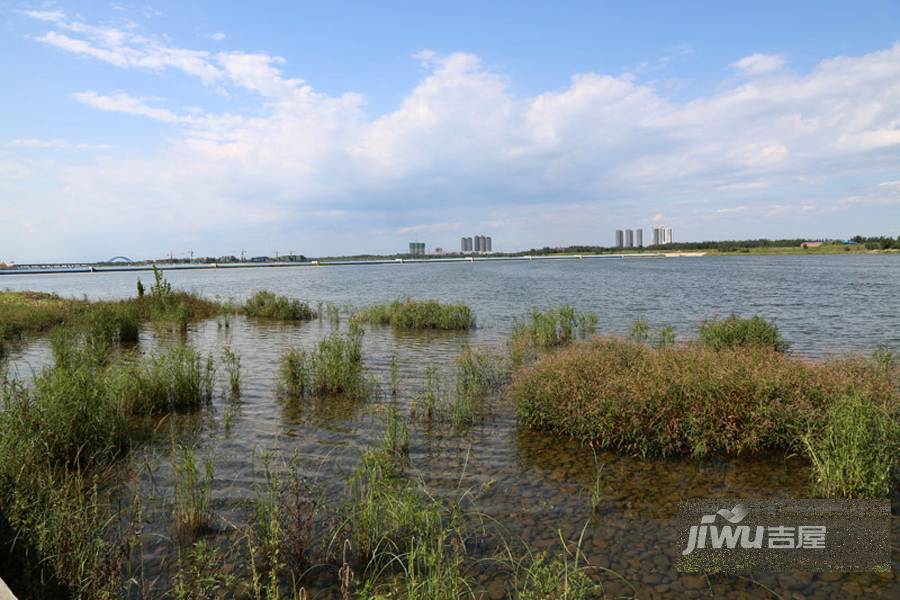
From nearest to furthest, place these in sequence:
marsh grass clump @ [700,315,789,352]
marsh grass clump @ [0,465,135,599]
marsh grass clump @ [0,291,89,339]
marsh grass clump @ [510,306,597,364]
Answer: marsh grass clump @ [0,465,135,599], marsh grass clump @ [700,315,789,352], marsh grass clump @ [510,306,597,364], marsh grass clump @ [0,291,89,339]

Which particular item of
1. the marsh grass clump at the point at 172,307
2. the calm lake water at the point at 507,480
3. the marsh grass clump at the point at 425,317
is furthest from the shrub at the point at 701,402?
the marsh grass clump at the point at 172,307

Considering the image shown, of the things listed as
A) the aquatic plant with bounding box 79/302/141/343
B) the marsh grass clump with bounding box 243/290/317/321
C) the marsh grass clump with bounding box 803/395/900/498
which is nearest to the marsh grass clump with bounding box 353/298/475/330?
the marsh grass clump with bounding box 243/290/317/321

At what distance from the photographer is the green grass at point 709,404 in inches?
350

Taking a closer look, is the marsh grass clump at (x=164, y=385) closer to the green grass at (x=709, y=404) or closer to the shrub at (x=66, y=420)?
the shrub at (x=66, y=420)

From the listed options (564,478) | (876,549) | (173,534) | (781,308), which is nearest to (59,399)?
(173,534)

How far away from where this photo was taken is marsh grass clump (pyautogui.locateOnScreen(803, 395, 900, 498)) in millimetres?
7121

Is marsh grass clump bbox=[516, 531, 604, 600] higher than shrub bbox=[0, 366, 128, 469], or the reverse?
shrub bbox=[0, 366, 128, 469]

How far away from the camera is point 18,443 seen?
702 centimetres

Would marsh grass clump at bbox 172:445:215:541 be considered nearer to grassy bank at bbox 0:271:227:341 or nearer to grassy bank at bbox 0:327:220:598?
grassy bank at bbox 0:327:220:598

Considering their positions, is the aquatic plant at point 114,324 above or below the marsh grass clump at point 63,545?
above

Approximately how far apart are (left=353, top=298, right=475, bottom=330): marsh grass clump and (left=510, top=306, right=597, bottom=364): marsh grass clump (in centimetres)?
521

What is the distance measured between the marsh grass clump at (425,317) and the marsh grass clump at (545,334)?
5.21 metres

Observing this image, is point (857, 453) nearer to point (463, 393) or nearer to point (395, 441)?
point (395, 441)

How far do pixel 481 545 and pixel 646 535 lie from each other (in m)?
2.25
